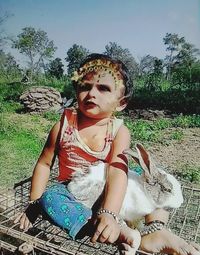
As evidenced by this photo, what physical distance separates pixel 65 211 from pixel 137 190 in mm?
312

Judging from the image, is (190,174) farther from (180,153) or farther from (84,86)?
(84,86)

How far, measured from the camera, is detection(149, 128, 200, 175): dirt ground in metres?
3.97

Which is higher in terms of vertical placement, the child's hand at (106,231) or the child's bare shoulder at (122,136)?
the child's bare shoulder at (122,136)

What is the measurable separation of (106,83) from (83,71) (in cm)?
11

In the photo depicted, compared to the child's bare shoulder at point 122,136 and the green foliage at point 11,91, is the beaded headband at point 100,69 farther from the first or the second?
the green foliage at point 11,91

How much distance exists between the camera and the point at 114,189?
1.26 metres

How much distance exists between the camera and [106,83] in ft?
4.36

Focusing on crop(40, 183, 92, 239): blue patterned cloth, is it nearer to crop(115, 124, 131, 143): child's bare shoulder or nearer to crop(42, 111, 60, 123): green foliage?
crop(115, 124, 131, 143): child's bare shoulder

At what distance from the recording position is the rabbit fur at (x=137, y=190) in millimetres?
1315

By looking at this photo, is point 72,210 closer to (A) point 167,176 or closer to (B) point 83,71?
(A) point 167,176

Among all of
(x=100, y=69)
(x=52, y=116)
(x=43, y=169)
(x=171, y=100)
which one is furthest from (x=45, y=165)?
(x=171, y=100)

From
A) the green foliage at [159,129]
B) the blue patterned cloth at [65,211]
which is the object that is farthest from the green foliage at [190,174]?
the blue patterned cloth at [65,211]

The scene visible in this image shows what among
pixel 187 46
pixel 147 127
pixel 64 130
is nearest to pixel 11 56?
pixel 187 46

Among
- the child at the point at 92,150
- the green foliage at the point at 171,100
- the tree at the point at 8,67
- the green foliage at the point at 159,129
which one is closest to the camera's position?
the child at the point at 92,150
